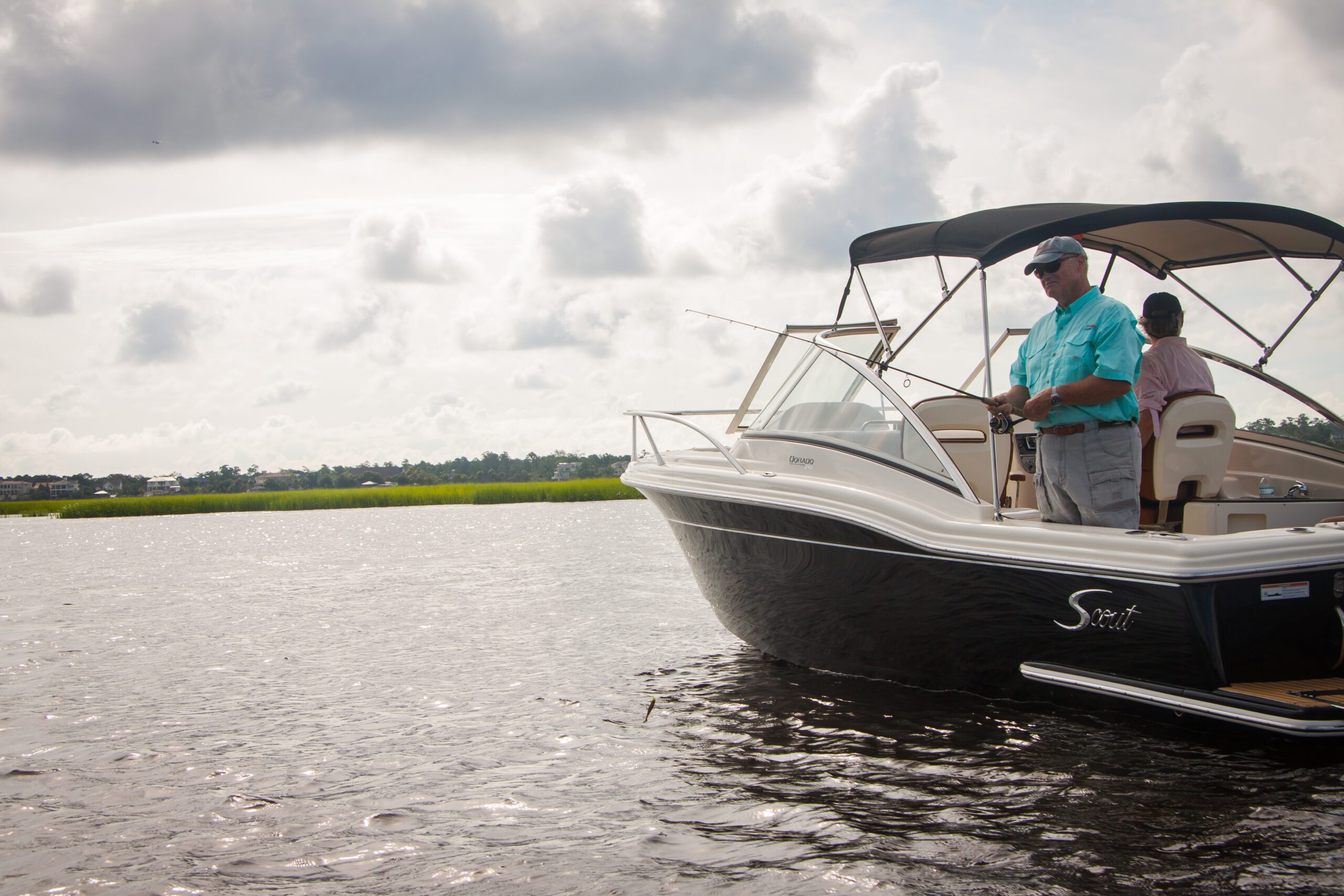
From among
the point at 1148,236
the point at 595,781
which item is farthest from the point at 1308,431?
the point at 595,781

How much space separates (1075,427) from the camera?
4.41 meters

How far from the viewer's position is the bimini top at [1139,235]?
469cm

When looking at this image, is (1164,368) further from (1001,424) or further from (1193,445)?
(1001,424)

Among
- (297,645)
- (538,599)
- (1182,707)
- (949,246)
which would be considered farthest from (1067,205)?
(538,599)

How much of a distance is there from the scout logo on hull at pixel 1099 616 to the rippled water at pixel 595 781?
0.50 m

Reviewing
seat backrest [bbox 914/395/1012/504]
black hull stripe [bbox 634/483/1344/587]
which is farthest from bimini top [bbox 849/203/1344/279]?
black hull stripe [bbox 634/483/1344/587]

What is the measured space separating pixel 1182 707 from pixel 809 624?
7.53 ft

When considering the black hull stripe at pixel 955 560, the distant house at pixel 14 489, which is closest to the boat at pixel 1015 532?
the black hull stripe at pixel 955 560

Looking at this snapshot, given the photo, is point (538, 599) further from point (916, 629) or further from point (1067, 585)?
point (1067, 585)

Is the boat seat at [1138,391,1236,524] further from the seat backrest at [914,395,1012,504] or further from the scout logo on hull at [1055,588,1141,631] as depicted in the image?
the seat backrest at [914,395,1012,504]

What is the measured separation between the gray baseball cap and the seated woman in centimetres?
92

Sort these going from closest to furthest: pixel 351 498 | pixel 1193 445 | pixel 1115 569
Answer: pixel 1115 569
pixel 1193 445
pixel 351 498

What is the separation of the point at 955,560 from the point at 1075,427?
0.81 m

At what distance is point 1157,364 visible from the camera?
5.15 metres
